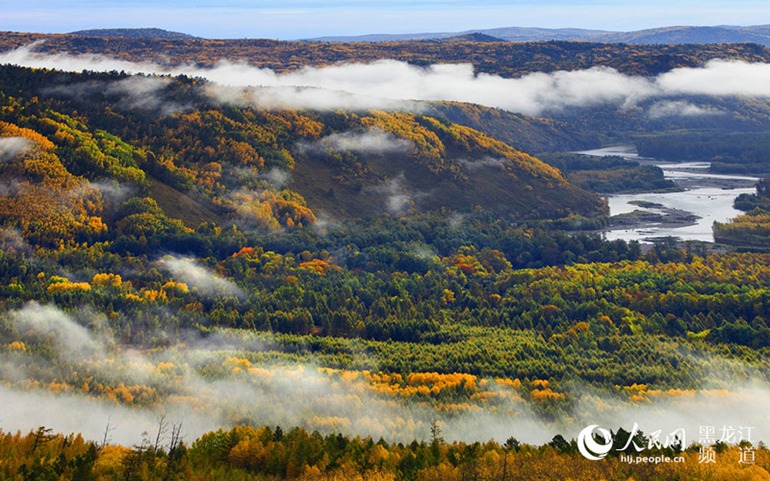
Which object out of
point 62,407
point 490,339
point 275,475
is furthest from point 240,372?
point 490,339

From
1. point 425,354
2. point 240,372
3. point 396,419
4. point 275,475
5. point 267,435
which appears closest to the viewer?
point 275,475

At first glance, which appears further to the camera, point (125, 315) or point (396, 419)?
point (125, 315)

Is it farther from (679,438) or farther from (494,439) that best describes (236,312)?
(679,438)

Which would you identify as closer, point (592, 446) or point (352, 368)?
point (592, 446)

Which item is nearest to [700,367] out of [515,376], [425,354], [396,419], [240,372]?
[515,376]

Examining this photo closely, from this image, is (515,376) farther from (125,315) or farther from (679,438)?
(125,315)

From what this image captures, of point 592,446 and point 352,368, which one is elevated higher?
point 592,446

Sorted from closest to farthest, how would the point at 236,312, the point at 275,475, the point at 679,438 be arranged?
the point at 275,475 < the point at 679,438 < the point at 236,312

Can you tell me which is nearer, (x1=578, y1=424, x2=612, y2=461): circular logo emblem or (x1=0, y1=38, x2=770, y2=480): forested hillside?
(x1=0, y1=38, x2=770, y2=480): forested hillside

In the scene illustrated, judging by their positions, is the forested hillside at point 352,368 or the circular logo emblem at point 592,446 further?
the circular logo emblem at point 592,446
